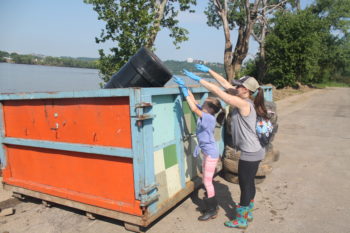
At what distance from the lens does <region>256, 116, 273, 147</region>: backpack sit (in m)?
2.99

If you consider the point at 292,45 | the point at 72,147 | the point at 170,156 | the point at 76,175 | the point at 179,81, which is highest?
the point at 292,45

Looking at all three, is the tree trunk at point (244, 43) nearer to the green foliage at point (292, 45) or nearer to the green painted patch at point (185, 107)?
the green foliage at point (292, 45)

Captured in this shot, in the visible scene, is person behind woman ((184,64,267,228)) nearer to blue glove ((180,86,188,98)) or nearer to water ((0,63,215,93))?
blue glove ((180,86,188,98))

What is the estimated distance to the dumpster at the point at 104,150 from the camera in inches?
108

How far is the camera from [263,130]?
299cm

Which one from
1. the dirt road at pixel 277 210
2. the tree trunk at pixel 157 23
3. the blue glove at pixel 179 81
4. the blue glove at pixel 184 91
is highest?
the tree trunk at pixel 157 23

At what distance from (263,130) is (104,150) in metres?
1.75

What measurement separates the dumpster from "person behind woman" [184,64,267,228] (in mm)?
703

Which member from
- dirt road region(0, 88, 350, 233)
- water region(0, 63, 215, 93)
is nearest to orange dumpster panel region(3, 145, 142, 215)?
dirt road region(0, 88, 350, 233)

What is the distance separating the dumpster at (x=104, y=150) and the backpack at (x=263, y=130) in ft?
3.10

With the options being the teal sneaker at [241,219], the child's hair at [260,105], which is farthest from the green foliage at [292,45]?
the teal sneaker at [241,219]

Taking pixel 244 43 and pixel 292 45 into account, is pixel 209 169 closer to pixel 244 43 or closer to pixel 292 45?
pixel 244 43

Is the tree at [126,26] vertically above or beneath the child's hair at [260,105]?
above

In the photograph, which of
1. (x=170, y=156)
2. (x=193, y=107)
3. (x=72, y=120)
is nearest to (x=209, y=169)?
(x=170, y=156)
